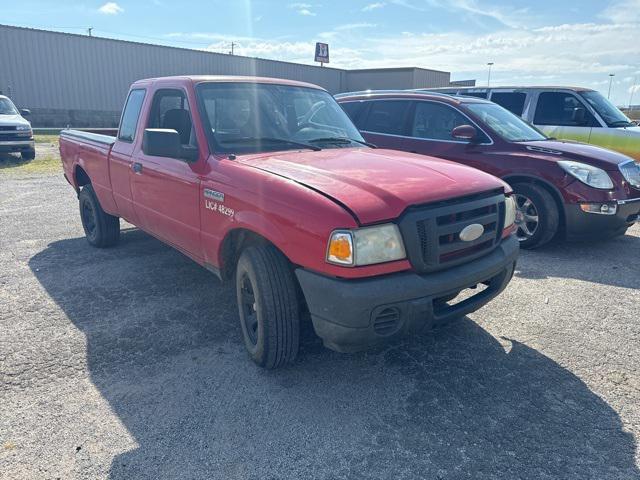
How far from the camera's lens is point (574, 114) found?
7.89m

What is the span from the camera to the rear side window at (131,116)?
4.62 meters

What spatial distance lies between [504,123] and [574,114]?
2407 mm

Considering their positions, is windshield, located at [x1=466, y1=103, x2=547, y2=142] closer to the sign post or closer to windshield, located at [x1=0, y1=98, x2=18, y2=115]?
windshield, located at [x1=0, y1=98, x2=18, y2=115]

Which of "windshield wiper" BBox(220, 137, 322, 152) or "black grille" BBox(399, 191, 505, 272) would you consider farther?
"windshield wiper" BBox(220, 137, 322, 152)

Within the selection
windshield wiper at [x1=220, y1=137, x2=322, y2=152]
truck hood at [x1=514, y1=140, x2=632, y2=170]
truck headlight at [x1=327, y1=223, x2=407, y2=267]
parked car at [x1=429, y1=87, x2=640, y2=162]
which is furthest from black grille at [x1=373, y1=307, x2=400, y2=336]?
parked car at [x1=429, y1=87, x2=640, y2=162]

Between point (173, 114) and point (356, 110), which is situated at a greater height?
point (356, 110)

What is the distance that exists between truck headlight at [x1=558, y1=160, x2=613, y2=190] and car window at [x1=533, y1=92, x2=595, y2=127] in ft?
9.57

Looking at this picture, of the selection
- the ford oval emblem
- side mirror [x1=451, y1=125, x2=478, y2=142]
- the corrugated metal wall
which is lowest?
the ford oval emblem

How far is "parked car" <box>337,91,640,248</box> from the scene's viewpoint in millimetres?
5453

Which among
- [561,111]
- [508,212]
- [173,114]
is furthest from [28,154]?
[508,212]

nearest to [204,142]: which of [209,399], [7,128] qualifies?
[209,399]

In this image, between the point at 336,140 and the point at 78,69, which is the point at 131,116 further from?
the point at 78,69

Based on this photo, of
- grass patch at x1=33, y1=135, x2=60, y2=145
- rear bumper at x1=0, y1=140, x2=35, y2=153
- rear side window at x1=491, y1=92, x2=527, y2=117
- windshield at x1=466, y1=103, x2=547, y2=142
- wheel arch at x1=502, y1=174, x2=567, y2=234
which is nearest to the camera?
wheel arch at x1=502, y1=174, x2=567, y2=234

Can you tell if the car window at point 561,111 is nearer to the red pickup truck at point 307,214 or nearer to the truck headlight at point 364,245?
the red pickup truck at point 307,214
